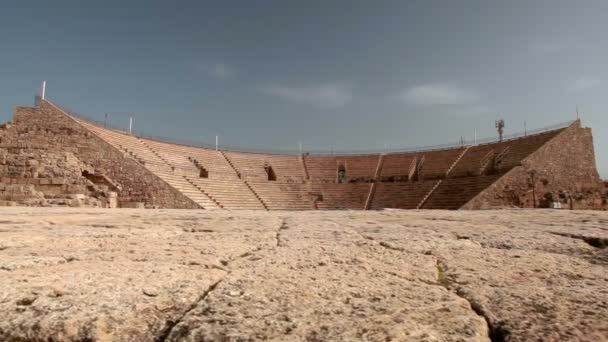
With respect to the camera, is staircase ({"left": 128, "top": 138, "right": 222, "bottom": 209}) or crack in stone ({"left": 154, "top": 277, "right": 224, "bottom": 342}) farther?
staircase ({"left": 128, "top": 138, "right": 222, "bottom": 209})

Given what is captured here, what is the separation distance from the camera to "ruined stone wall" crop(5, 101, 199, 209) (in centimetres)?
1783

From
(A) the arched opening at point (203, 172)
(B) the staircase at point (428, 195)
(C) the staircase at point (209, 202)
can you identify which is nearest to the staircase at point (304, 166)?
(A) the arched opening at point (203, 172)

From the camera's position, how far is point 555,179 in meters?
20.7

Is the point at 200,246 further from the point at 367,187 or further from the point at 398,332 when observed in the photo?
the point at 367,187

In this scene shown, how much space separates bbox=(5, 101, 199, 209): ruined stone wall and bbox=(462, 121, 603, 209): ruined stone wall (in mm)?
15971

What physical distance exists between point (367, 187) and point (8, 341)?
81.8 feet

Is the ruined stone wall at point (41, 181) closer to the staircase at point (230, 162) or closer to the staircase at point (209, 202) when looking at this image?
the staircase at point (209, 202)

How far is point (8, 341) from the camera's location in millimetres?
879

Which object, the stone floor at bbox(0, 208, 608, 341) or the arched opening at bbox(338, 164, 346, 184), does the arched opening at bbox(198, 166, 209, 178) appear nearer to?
the arched opening at bbox(338, 164, 346, 184)

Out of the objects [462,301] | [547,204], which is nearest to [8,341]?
[462,301]

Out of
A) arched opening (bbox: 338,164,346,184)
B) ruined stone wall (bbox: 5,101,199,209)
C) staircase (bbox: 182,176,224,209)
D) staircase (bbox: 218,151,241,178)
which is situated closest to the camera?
ruined stone wall (bbox: 5,101,199,209)

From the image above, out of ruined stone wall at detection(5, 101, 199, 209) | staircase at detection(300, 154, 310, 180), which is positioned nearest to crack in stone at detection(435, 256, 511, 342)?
ruined stone wall at detection(5, 101, 199, 209)

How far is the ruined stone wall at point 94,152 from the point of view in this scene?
17.8 m

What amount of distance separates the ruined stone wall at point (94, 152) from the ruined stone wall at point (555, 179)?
15971mm
